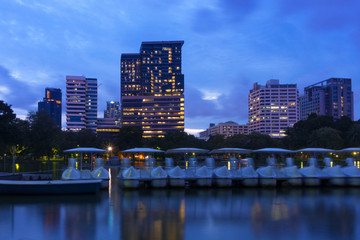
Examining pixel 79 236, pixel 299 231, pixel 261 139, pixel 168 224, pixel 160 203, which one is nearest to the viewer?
pixel 79 236

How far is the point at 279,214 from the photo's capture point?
15172mm

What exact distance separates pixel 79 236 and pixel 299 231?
8378 millimetres

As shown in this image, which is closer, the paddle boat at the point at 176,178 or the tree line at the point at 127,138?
the paddle boat at the point at 176,178

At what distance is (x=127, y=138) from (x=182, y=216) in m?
87.0

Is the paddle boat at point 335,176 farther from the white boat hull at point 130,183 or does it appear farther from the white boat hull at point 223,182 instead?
the white boat hull at point 130,183

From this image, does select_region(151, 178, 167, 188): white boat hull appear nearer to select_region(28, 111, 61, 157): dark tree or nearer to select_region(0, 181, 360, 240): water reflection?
select_region(0, 181, 360, 240): water reflection

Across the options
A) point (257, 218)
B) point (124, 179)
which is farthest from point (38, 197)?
point (257, 218)

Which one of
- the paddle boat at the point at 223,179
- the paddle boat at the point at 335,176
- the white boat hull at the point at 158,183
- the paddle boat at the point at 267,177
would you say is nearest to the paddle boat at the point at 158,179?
Result: the white boat hull at the point at 158,183

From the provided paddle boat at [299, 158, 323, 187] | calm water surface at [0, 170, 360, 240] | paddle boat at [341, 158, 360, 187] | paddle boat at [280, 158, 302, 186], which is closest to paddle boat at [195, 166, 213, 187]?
calm water surface at [0, 170, 360, 240]

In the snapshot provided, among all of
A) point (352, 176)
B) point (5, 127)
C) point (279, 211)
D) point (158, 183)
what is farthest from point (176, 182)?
point (5, 127)

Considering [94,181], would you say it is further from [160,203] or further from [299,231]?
[299,231]

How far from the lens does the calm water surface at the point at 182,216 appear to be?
11742 mm

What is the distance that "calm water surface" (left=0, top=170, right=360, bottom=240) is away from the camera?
11.7 meters

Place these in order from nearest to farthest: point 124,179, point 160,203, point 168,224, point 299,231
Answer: point 299,231 → point 168,224 → point 160,203 → point 124,179
